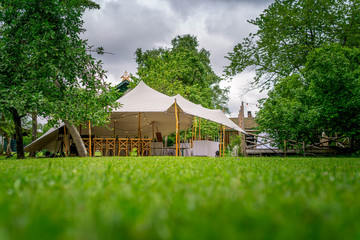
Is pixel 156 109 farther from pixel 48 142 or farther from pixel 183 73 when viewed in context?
pixel 183 73

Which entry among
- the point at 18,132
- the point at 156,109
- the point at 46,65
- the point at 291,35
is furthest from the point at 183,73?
the point at 46,65

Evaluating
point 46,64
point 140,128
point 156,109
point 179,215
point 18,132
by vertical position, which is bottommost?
point 179,215

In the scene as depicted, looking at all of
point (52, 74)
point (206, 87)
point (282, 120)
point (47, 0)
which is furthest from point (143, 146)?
point (206, 87)

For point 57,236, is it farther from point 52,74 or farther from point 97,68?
point 97,68

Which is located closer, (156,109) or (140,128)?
(156,109)

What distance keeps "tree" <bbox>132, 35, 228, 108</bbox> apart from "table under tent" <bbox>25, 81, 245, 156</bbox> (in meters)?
4.37

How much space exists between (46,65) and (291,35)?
1416 centimetres

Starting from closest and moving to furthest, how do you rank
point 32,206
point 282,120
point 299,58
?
point 32,206 < point 282,120 < point 299,58

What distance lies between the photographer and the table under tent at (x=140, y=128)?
38.5ft

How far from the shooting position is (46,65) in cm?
825

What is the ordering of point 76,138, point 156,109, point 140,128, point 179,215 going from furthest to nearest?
point 140,128 → point 156,109 → point 76,138 → point 179,215

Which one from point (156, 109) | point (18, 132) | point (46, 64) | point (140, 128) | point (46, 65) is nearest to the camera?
point (46, 64)

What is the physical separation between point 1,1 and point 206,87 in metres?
21.5

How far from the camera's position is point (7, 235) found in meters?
0.92
